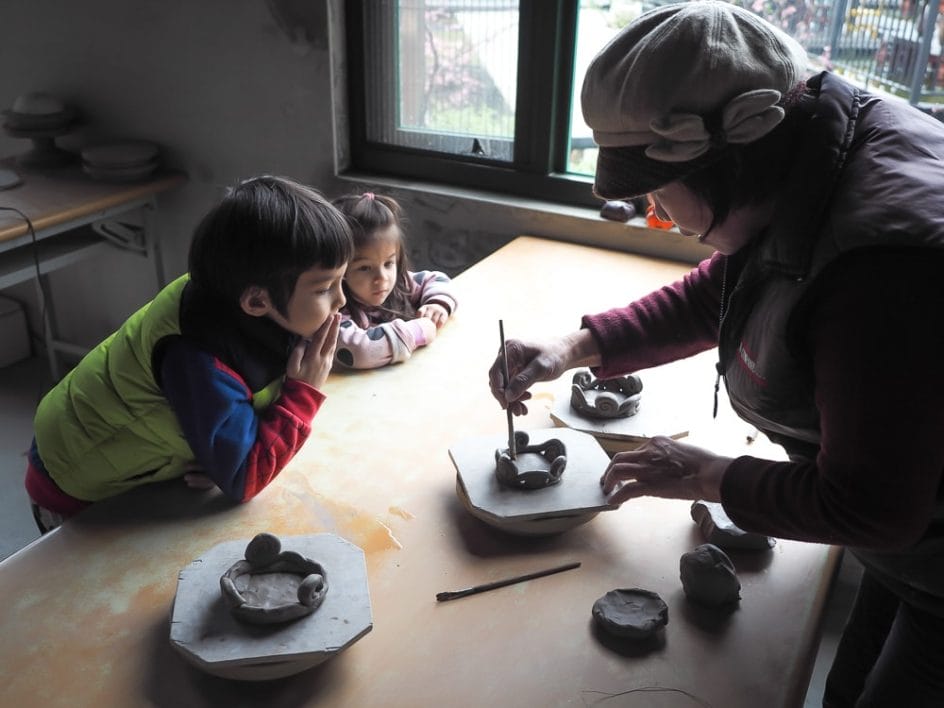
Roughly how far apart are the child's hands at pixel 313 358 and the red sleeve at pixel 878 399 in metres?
0.75

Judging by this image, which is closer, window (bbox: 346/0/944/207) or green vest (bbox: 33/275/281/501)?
green vest (bbox: 33/275/281/501)

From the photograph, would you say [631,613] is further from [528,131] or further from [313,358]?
[528,131]

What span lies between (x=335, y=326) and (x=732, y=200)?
67 centimetres

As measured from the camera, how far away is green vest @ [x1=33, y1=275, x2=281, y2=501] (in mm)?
1269

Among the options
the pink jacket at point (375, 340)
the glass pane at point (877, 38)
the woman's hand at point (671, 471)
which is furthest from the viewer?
the glass pane at point (877, 38)

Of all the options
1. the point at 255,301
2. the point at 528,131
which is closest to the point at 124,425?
the point at 255,301

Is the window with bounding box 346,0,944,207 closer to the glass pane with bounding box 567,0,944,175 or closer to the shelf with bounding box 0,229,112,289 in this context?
the glass pane with bounding box 567,0,944,175

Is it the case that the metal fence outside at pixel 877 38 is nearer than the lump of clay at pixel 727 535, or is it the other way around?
the lump of clay at pixel 727 535

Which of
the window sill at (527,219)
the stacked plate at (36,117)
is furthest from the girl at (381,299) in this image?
the stacked plate at (36,117)

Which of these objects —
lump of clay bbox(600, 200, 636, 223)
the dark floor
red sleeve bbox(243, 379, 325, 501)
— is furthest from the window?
red sleeve bbox(243, 379, 325, 501)

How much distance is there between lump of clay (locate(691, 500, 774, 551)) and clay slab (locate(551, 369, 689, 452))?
0.23 meters

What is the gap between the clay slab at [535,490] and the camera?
1.17 metres

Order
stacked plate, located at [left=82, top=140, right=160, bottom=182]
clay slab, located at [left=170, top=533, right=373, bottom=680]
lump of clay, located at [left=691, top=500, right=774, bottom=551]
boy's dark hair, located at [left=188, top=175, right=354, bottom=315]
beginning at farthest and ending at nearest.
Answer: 1. stacked plate, located at [left=82, top=140, right=160, bottom=182]
2. boy's dark hair, located at [left=188, top=175, right=354, bottom=315]
3. lump of clay, located at [left=691, top=500, right=774, bottom=551]
4. clay slab, located at [left=170, top=533, right=373, bottom=680]

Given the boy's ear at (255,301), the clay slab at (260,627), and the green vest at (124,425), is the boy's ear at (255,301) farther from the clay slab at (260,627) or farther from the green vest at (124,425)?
the clay slab at (260,627)
